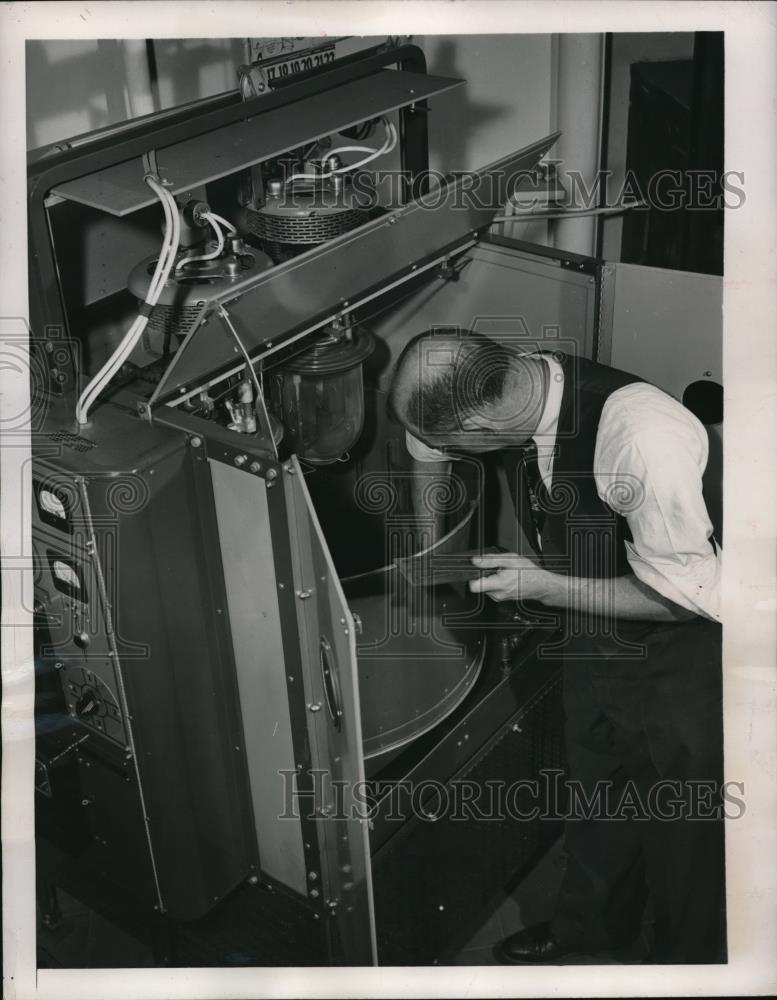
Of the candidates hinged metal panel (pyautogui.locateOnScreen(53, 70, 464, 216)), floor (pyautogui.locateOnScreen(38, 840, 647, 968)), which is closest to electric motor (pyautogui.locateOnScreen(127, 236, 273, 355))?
hinged metal panel (pyautogui.locateOnScreen(53, 70, 464, 216))

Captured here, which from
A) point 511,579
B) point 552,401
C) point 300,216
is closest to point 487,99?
point 300,216

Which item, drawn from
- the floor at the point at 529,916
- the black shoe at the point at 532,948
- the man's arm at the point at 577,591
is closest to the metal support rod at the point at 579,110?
the man's arm at the point at 577,591

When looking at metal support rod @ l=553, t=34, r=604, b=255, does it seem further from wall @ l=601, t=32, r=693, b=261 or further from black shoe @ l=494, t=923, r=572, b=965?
black shoe @ l=494, t=923, r=572, b=965

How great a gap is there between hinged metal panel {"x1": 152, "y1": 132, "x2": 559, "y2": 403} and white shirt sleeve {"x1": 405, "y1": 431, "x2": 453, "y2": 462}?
0.29 m

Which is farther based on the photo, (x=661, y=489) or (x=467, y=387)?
(x=467, y=387)

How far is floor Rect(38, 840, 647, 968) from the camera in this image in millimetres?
1689

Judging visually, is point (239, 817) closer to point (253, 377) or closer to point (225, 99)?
point (253, 377)

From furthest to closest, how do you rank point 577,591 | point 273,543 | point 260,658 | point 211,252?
point 577,591, point 211,252, point 260,658, point 273,543

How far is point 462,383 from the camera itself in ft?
5.39

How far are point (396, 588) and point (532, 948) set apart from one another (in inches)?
25.7

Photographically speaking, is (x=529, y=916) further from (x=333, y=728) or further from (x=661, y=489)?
(x=661, y=489)

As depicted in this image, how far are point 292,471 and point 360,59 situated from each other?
2.87ft

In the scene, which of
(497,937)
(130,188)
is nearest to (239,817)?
(497,937)

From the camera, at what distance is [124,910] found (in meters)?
1.75
